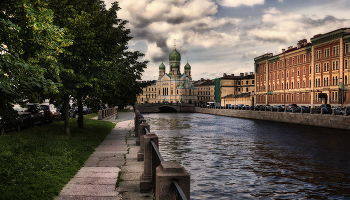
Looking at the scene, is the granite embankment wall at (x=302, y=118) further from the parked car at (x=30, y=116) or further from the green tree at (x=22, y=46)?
the green tree at (x=22, y=46)

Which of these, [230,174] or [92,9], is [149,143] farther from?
[92,9]

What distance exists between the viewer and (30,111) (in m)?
24.5

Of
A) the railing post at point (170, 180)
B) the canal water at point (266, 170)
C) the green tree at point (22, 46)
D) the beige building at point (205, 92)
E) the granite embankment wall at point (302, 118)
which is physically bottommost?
the canal water at point (266, 170)

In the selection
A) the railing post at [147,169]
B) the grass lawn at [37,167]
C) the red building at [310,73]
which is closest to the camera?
the grass lawn at [37,167]

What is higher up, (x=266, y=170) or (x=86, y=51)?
(x=86, y=51)

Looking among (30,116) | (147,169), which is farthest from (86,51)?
(147,169)

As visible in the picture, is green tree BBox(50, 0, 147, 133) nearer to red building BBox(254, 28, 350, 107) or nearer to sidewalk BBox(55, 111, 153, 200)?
sidewalk BBox(55, 111, 153, 200)

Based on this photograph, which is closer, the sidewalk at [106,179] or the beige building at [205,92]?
the sidewalk at [106,179]

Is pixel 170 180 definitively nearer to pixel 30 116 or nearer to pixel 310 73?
pixel 30 116

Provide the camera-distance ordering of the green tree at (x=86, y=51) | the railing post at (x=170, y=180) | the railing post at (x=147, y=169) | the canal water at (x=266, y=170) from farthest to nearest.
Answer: the green tree at (x=86, y=51), the canal water at (x=266, y=170), the railing post at (x=147, y=169), the railing post at (x=170, y=180)

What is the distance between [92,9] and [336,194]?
16.3m

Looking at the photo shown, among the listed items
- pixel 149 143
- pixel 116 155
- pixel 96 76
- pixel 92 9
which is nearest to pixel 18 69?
pixel 149 143

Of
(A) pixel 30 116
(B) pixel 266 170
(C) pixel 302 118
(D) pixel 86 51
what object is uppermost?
(D) pixel 86 51


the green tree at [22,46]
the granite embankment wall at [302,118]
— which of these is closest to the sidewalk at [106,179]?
the green tree at [22,46]
